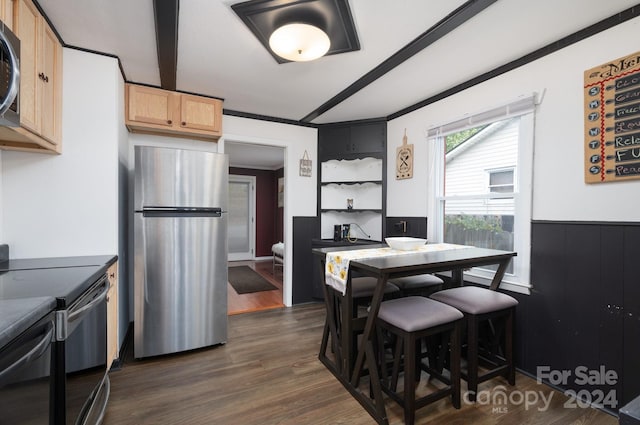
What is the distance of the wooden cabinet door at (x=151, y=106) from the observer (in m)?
2.53

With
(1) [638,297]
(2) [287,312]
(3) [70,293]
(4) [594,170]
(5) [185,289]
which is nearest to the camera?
(3) [70,293]

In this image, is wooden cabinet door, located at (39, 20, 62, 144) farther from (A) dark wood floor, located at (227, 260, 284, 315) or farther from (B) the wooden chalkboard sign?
(B) the wooden chalkboard sign

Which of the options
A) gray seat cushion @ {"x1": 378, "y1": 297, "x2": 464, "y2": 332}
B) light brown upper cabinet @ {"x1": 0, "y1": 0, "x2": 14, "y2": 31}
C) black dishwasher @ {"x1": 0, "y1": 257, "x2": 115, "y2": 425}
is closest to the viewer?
black dishwasher @ {"x1": 0, "y1": 257, "x2": 115, "y2": 425}

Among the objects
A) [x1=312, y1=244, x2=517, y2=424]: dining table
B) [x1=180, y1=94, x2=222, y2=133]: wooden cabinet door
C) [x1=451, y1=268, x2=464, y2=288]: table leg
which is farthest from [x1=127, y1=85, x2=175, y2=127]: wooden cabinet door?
[x1=451, y1=268, x2=464, y2=288]: table leg

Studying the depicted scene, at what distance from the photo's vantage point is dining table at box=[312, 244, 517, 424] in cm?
165

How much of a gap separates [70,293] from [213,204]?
4.53ft

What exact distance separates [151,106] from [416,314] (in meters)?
2.77

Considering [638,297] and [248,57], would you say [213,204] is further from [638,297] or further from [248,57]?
[638,297]

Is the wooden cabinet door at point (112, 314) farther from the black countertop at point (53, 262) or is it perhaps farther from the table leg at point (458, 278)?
the table leg at point (458, 278)

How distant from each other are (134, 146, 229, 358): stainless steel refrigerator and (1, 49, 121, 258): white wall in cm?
21

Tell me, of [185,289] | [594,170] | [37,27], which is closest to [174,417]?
[185,289]

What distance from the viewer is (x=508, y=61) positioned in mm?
2203

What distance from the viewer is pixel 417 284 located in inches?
93.2

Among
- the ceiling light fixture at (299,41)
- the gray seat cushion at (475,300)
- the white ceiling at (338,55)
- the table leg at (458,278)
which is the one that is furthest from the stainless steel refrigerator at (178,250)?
the table leg at (458,278)
